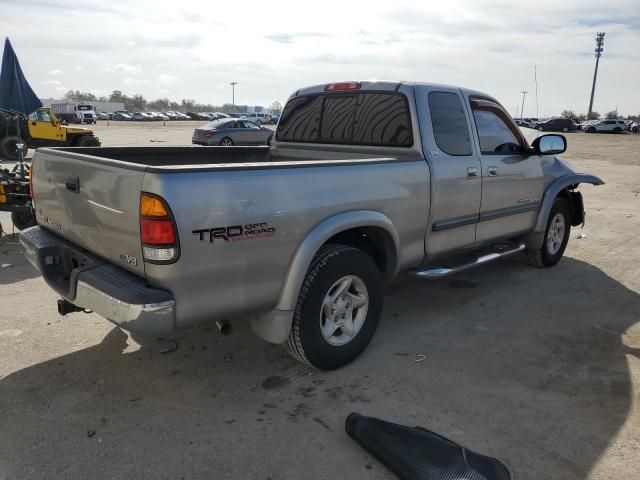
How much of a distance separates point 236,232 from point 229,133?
2083 cm

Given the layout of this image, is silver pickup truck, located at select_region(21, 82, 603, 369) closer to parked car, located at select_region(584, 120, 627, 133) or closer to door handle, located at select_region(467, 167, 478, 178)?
door handle, located at select_region(467, 167, 478, 178)

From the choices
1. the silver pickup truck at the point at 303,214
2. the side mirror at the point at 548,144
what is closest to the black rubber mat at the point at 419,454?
the silver pickup truck at the point at 303,214

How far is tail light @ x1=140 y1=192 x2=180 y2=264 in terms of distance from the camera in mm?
2559

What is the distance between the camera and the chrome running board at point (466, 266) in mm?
4109

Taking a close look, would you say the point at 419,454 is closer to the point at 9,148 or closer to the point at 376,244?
the point at 376,244

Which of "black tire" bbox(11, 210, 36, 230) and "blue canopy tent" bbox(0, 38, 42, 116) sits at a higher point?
"blue canopy tent" bbox(0, 38, 42, 116)

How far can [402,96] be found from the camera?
421 cm

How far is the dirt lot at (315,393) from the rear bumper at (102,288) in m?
0.67

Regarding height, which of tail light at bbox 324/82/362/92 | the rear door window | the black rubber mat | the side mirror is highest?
tail light at bbox 324/82/362/92

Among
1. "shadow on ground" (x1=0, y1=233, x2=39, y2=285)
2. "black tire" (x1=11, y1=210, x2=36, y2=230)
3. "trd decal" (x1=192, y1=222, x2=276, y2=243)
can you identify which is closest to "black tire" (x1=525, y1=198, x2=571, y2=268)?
"trd decal" (x1=192, y1=222, x2=276, y2=243)

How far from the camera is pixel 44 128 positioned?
1845 centimetres

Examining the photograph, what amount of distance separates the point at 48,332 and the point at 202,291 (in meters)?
2.08

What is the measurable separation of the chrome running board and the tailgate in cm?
223

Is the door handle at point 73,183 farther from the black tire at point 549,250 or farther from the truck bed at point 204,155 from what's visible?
the black tire at point 549,250
